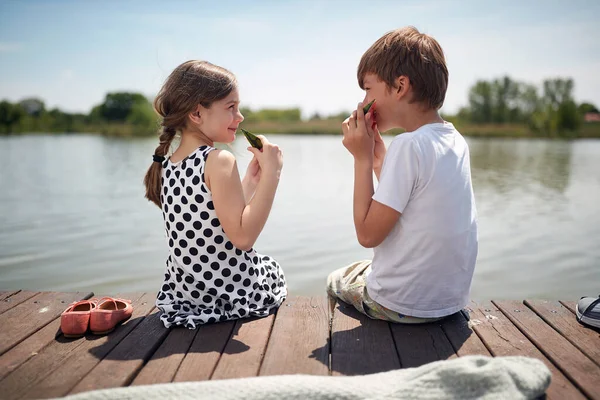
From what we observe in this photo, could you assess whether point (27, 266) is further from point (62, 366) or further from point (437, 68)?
point (437, 68)

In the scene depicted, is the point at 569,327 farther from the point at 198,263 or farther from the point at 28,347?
the point at 28,347

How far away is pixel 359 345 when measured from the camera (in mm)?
2471

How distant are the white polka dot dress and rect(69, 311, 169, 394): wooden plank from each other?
0.09 metres

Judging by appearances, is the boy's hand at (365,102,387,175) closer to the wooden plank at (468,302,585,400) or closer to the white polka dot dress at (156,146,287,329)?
the white polka dot dress at (156,146,287,329)

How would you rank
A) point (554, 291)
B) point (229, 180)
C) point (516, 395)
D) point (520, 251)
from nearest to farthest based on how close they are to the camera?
1. point (516, 395)
2. point (229, 180)
3. point (554, 291)
4. point (520, 251)

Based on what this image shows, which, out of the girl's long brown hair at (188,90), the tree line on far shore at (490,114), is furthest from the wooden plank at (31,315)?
the tree line on far shore at (490,114)

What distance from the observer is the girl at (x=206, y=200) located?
8.35 feet

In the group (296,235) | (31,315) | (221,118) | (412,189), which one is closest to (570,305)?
(412,189)

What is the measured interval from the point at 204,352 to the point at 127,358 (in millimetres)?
341

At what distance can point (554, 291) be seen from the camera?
201 inches

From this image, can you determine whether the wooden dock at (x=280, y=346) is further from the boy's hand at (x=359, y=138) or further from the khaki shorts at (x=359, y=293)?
the boy's hand at (x=359, y=138)

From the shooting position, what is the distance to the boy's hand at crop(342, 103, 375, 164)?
8.45 feet

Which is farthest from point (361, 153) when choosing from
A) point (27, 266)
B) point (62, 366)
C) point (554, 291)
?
point (27, 266)

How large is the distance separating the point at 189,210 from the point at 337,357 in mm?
1033
